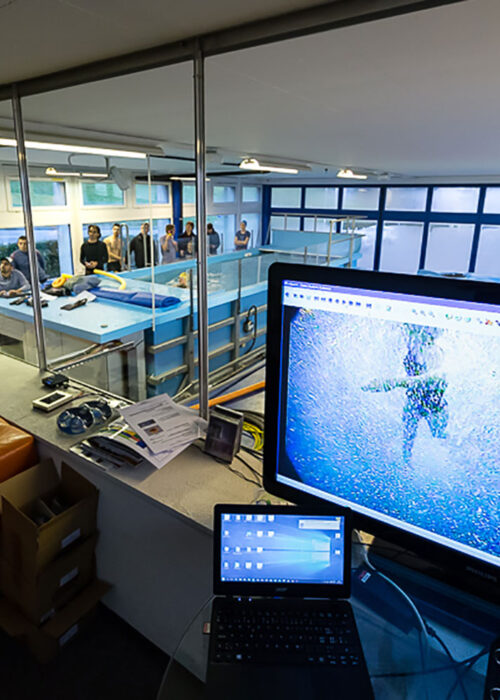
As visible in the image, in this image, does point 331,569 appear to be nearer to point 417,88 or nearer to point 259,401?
point 259,401

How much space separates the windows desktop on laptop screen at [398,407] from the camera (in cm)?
82

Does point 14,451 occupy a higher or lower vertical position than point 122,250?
lower

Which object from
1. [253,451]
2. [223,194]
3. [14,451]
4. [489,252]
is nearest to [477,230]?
[489,252]

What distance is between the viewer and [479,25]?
1229 millimetres

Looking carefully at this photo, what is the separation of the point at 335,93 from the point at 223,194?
995cm

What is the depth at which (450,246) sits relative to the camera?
11.1m

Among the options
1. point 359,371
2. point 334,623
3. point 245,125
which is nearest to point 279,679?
point 334,623

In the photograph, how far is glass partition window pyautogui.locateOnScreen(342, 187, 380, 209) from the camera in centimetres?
1180

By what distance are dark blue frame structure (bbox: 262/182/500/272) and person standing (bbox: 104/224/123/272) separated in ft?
19.6

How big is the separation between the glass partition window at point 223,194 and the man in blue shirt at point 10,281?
711 cm

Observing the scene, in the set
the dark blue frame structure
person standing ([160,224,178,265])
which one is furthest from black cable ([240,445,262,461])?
the dark blue frame structure

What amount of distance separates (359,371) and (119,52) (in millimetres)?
1375

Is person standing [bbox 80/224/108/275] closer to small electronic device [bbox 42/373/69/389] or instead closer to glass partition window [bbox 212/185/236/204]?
small electronic device [bbox 42/373/69/389]

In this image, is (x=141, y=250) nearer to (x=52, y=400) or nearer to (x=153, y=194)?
(x=153, y=194)
